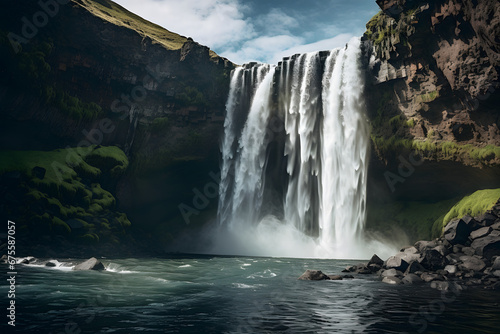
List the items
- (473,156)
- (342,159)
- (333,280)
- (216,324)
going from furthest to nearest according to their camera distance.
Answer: (342,159), (473,156), (333,280), (216,324)

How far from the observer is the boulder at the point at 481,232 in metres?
24.8

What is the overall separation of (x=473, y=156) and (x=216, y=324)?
2908 cm

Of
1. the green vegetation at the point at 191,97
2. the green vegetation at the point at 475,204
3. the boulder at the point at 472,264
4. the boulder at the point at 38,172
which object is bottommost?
the boulder at the point at 472,264

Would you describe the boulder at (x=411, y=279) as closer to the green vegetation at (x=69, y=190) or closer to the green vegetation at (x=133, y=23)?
the green vegetation at (x=69, y=190)

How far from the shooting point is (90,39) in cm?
4309

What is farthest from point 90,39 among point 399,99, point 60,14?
point 399,99

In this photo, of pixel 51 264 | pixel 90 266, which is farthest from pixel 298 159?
pixel 51 264

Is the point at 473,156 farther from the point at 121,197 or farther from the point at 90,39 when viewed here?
the point at 90,39

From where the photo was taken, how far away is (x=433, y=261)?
21.8 m
